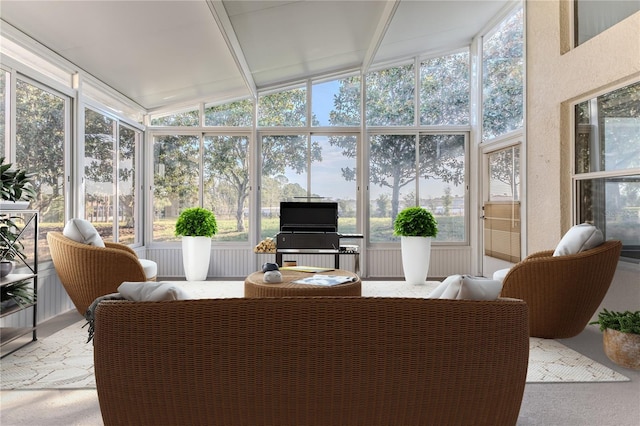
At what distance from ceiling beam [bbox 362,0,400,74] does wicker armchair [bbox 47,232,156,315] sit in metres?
3.68

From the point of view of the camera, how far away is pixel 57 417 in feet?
6.70

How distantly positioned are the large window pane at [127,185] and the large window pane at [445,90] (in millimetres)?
4695

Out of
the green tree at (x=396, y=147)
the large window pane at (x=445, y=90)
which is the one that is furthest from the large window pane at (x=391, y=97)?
the large window pane at (x=445, y=90)

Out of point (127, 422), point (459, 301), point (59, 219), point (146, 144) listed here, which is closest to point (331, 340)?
point (459, 301)

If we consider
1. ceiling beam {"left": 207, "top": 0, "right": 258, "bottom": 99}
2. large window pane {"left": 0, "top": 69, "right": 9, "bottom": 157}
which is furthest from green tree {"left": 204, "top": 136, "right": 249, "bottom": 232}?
large window pane {"left": 0, "top": 69, "right": 9, "bottom": 157}

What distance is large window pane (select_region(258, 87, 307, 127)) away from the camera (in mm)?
6801

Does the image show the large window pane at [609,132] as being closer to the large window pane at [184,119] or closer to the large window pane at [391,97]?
the large window pane at [391,97]

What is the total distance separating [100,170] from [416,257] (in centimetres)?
441

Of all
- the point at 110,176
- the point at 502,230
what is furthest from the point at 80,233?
the point at 502,230

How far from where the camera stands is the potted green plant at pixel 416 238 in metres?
5.64

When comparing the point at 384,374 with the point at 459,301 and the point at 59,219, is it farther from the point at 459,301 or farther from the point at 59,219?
the point at 59,219

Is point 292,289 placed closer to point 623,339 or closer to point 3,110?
point 623,339

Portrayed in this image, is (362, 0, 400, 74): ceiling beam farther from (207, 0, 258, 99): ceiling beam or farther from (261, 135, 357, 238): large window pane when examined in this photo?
(207, 0, 258, 99): ceiling beam

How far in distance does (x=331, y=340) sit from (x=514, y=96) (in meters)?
5.30
